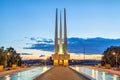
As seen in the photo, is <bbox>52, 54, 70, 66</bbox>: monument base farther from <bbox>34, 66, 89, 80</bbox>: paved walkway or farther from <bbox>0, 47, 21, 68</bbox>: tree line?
<bbox>34, 66, 89, 80</bbox>: paved walkway

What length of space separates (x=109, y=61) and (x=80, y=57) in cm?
4298

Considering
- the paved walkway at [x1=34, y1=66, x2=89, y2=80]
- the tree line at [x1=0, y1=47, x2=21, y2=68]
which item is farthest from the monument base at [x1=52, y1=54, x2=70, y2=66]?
the paved walkway at [x1=34, y1=66, x2=89, y2=80]

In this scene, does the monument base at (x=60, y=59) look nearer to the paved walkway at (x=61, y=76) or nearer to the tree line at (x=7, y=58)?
the tree line at (x=7, y=58)

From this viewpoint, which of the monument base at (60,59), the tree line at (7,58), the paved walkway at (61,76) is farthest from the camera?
the monument base at (60,59)

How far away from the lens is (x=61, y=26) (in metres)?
76.3

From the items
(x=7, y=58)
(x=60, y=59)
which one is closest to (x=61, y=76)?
(x=7, y=58)

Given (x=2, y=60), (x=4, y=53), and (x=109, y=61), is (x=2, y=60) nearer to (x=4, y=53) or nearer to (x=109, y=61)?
(x=4, y=53)

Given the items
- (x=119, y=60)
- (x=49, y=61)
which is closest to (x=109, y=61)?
(x=119, y=60)

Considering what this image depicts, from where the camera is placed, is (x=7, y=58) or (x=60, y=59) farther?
(x=60, y=59)

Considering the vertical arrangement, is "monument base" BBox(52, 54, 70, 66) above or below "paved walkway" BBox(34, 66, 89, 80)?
above

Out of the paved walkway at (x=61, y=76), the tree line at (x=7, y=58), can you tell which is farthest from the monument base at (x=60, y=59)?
the paved walkway at (x=61, y=76)

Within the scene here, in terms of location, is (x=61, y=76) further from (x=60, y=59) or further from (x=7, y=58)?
(x=60, y=59)

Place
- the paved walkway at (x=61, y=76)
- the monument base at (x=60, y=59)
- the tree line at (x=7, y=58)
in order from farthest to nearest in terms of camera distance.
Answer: the monument base at (x=60, y=59) → the tree line at (x=7, y=58) → the paved walkway at (x=61, y=76)

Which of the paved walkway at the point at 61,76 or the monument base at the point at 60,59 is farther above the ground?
the monument base at the point at 60,59
